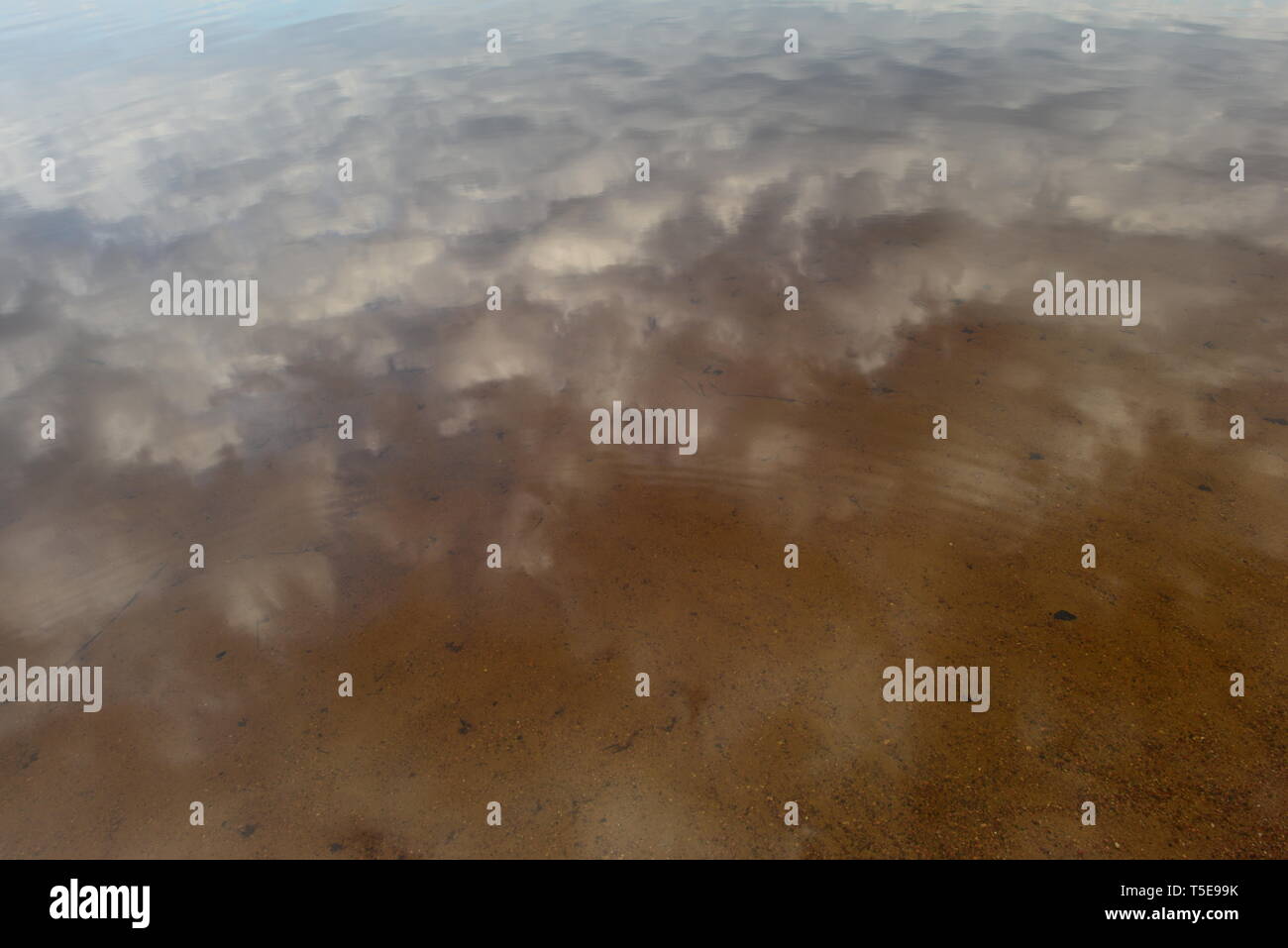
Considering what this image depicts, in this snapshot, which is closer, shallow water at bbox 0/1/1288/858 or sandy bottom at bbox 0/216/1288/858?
sandy bottom at bbox 0/216/1288/858

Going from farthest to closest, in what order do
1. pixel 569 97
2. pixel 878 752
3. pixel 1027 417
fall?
pixel 569 97 < pixel 1027 417 < pixel 878 752

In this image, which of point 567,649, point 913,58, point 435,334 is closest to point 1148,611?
point 567,649

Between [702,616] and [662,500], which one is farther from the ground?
[662,500]

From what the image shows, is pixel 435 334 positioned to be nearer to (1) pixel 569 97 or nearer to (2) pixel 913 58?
(1) pixel 569 97

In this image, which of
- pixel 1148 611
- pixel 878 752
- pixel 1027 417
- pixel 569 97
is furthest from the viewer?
pixel 569 97

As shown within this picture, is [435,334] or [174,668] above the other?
[435,334]

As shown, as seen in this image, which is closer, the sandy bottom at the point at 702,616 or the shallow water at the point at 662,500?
the sandy bottom at the point at 702,616

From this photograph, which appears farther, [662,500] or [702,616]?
[662,500]

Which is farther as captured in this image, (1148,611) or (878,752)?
(1148,611)
